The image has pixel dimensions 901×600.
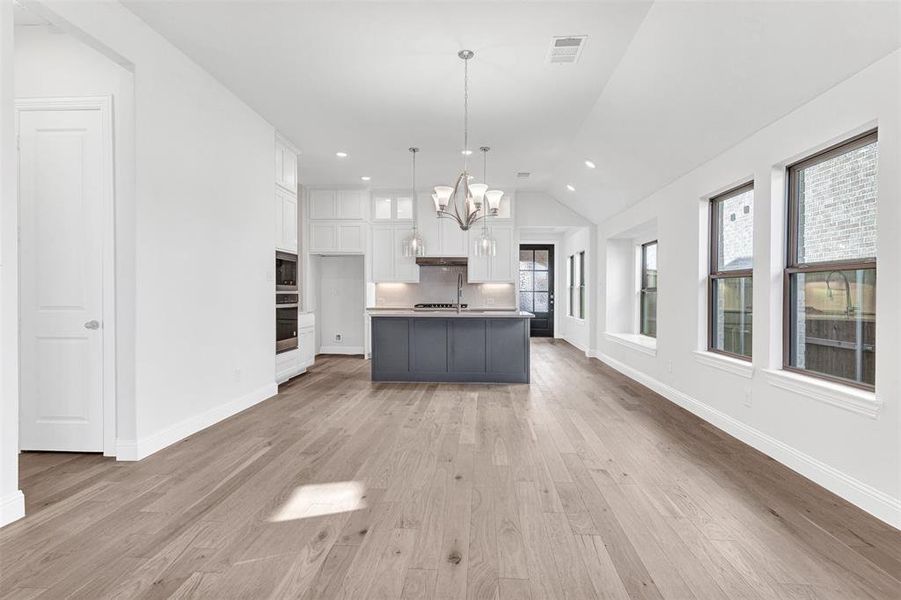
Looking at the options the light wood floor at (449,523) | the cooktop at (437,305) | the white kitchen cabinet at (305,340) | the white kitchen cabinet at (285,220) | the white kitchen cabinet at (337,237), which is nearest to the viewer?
the light wood floor at (449,523)

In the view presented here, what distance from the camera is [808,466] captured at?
2771 mm

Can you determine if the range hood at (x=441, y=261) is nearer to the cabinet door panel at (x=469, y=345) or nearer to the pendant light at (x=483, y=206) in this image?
the pendant light at (x=483, y=206)

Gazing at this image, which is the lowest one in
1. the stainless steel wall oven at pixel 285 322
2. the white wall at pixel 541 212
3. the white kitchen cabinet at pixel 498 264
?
the stainless steel wall oven at pixel 285 322

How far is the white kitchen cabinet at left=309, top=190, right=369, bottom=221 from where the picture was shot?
7953 millimetres

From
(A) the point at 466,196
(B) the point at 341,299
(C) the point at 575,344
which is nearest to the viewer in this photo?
(A) the point at 466,196

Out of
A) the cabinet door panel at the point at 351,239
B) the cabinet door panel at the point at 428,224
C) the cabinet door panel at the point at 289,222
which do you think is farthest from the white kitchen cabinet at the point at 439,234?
the cabinet door panel at the point at 289,222

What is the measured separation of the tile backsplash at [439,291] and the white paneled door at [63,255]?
17.6 ft

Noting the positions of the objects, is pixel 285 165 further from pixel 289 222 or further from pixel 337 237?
pixel 337 237

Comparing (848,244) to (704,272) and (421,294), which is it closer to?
(704,272)

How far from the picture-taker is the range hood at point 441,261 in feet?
26.3

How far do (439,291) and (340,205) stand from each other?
2319 millimetres

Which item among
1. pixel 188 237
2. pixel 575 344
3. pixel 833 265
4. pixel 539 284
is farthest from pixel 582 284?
pixel 188 237

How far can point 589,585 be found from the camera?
5.71 ft

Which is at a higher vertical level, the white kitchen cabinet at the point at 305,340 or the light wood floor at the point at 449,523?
the white kitchen cabinet at the point at 305,340
